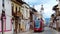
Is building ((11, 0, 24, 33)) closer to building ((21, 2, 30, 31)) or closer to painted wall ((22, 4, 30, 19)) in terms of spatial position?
building ((21, 2, 30, 31))

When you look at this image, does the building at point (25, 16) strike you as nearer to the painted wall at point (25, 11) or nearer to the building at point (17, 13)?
the painted wall at point (25, 11)

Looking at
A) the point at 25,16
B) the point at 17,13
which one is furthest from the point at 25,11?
the point at 17,13

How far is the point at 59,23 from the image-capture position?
39.5m

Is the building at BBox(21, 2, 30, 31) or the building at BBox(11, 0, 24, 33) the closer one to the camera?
the building at BBox(11, 0, 24, 33)

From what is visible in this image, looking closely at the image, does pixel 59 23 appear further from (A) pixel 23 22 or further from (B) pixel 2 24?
(B) pixel 2 24

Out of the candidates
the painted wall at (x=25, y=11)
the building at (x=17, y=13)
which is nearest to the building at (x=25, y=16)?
the painted wall at (x=25, y=11)

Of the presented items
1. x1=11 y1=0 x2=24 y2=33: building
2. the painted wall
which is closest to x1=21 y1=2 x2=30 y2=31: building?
the painted wall

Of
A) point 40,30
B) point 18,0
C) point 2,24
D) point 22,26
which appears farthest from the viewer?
point 22,26

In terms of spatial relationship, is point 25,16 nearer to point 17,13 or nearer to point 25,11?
point 25,11

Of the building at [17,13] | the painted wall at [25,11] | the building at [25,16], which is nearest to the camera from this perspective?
the building at [17,13]

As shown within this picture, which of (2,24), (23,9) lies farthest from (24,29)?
(2,24)

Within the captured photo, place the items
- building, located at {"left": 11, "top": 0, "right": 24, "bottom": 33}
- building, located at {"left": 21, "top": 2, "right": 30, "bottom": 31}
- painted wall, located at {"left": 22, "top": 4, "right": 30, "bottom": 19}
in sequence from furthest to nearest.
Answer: painted wall, located at {"left": 22, "top": 4, "right": 30, "bottom": 19} → building, located at {"left": 21, "top": 2, "right": 30, "bottom": 31} → building, located at {"left": 11, "top": 0, "right": 24, "bottom": 33}

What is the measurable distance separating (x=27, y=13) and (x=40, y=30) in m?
8.95

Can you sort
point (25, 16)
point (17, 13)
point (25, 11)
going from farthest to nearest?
point (25, 16) < point (25, 11) < point (17, 13)
